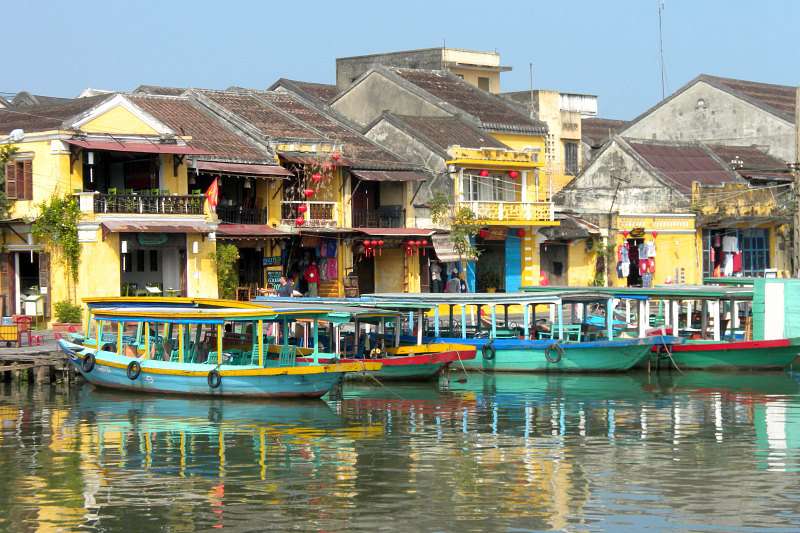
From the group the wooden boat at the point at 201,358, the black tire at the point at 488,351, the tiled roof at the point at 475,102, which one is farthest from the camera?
the tiled roof at the point at 475,102

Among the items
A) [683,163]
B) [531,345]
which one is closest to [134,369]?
[531,345]

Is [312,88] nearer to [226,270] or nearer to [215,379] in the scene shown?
[226,270]

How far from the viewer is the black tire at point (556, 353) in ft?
116

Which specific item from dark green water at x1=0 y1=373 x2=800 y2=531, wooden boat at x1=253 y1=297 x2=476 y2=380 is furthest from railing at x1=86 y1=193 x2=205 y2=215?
dark green water at x1=0 y1=373 x2=800 y2=531

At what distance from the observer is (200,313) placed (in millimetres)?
30828

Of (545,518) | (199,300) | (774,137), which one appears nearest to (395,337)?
(199,300)

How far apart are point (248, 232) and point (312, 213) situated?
3.43 m

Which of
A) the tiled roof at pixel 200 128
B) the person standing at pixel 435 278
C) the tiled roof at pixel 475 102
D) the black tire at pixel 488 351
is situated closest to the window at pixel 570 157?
the tiled roof at pixel 475 102

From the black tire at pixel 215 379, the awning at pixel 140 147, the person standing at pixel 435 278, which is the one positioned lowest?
the black tire at pixel 215 379

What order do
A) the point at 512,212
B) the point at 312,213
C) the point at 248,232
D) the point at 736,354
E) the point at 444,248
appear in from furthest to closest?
the point at 512,212
the point at 444,248
the point at 312,213
the point at 248,232
the point at 736,354

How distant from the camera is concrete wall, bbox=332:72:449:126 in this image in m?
52.9

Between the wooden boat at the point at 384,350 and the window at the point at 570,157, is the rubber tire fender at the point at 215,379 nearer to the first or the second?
the wooden boat at the point at 384,350

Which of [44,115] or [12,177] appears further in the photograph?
[44,115]

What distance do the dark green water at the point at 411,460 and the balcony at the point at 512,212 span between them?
50.9 feet
